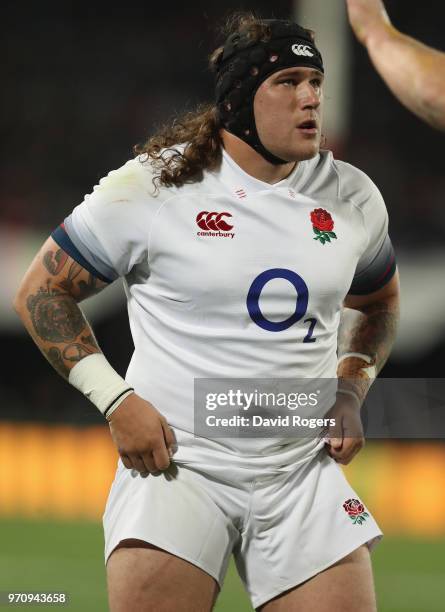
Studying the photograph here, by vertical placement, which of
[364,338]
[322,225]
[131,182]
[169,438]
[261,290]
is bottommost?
[169,438]

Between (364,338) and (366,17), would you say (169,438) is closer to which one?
(364,338)

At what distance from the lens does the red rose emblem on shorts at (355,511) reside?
3381 millimetres

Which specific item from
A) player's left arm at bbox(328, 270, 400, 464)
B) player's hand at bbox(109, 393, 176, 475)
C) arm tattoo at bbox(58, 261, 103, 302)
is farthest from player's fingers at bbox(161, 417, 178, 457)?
player's left arm at bbox(328, 270, 400, 464)

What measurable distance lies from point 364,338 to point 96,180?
932cm

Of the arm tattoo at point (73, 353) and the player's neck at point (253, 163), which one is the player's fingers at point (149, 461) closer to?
the arm tattoo at point (73, 353)

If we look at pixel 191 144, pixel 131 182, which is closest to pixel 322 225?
pixel 191 144

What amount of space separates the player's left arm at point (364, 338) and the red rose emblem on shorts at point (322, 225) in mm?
430

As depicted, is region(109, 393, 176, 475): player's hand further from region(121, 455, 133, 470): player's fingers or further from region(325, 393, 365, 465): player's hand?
region(325, 393, 365, 465): player's hand

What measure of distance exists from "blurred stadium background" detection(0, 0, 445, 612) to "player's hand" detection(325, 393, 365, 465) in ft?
12.6

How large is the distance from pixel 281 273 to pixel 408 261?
913cm

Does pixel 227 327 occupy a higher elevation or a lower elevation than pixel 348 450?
higher

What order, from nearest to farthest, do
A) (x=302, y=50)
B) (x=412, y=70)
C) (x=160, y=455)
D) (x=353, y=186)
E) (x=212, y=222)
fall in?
(x=412, y=70), (x=160, y=455), (x=212, y=222), (x=302, y=50), (x=353, y=186)

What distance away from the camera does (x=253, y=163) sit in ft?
11.5

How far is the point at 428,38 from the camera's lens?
14.4 metres
